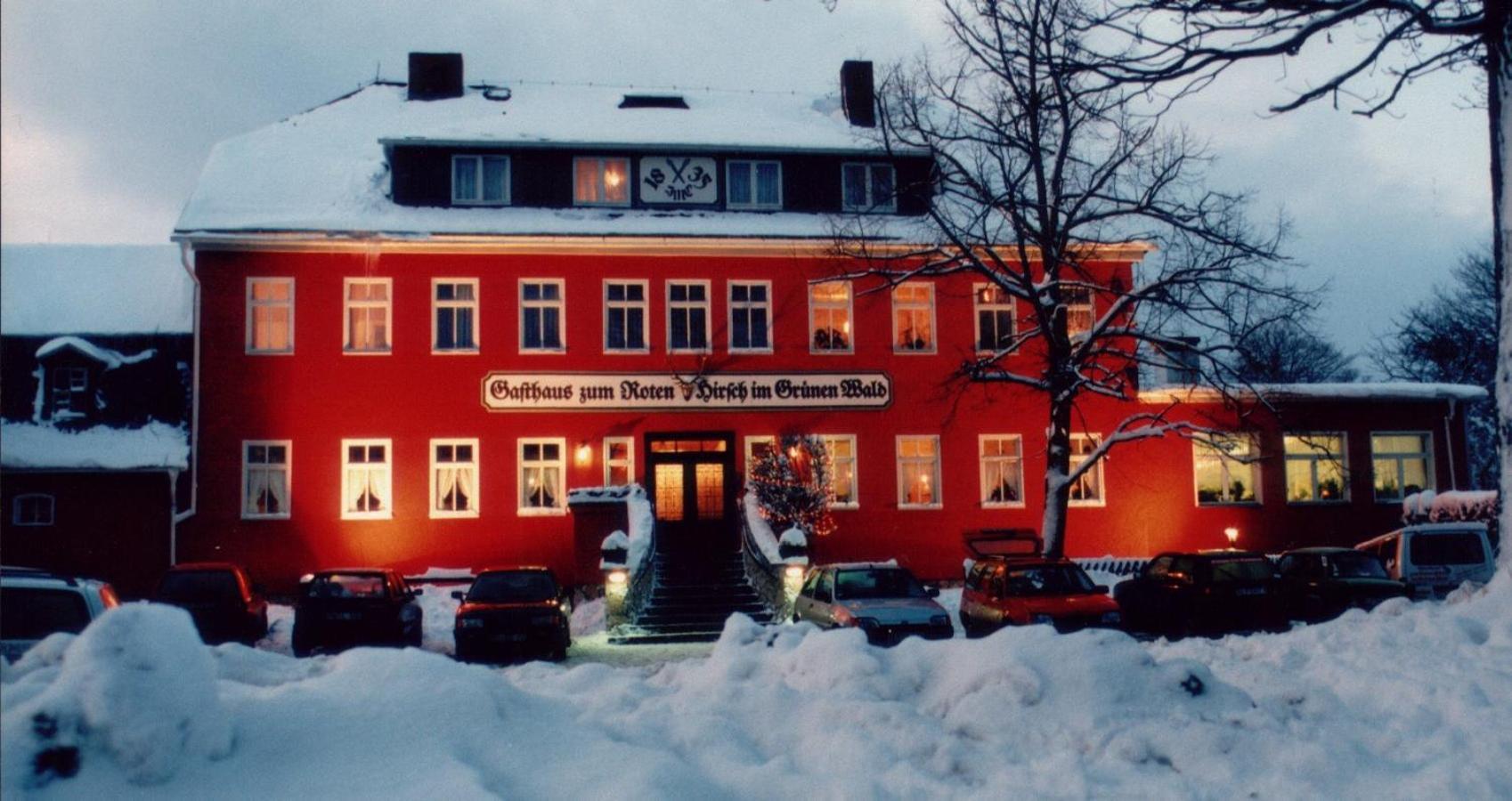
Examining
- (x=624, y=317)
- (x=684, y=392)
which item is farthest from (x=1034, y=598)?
(x=624, y=317)

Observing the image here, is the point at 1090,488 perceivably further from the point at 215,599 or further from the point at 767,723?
the point at 767,723

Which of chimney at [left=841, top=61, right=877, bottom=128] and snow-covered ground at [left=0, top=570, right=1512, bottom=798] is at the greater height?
chimney at [left=841, top=61, right=877, bottom=128]

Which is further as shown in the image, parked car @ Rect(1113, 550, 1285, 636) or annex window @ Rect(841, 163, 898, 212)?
annex window @ Rect(841, 163, 898, 212)

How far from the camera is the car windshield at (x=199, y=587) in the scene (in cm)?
1889

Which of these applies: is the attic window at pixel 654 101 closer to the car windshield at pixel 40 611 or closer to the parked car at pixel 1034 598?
the parked car at pixel 1034 598

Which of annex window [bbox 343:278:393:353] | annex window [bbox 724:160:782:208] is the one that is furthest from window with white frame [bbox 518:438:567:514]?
annex window [bbox 724:160:782:208]

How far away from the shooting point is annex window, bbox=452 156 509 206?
30.2m

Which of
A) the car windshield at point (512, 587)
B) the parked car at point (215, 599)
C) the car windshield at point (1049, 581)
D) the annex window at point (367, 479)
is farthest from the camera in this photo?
the annex window at point (367, 479)

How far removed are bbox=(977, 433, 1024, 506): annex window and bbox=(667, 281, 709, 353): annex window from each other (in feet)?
24.1

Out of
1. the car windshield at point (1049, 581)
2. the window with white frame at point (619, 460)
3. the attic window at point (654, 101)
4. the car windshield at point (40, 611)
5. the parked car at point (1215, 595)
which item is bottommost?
the parked car at point (1215, 595)

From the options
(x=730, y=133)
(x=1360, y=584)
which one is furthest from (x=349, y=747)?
(x=730, y=133)

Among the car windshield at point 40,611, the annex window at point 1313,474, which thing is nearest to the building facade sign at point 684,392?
the annex window at point 1313,474

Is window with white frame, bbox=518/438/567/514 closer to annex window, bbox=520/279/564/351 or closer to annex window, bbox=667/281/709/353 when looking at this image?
annex window, bbox=520/279/564/351

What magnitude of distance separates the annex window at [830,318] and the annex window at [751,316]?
106cm
